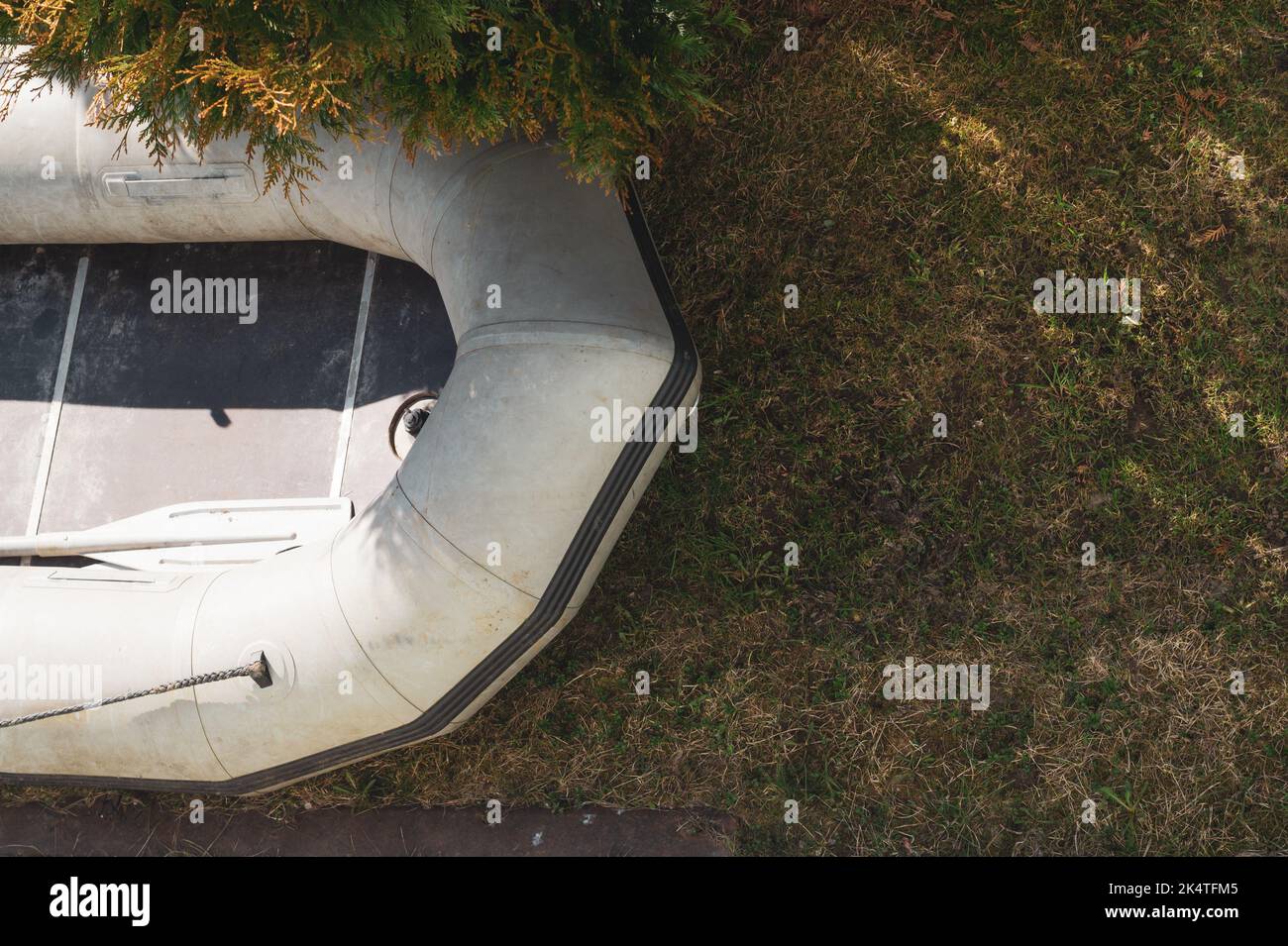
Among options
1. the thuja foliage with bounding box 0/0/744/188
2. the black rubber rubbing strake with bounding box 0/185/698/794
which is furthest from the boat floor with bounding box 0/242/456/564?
the thuja foliage with bounding box 0/0/744/188

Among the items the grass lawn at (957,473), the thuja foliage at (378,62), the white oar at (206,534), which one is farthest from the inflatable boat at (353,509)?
the grass lawn at (957,473)

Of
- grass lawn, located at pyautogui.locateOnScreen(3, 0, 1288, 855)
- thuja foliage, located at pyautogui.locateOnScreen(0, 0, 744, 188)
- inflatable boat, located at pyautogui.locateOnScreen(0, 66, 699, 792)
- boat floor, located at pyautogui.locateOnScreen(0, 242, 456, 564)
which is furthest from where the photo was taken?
boat floor, located at pyautogui.locateOnScreen(0, 242, 456, 564)

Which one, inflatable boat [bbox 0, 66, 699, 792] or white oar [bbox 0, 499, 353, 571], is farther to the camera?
white oar [bbox 0, 499, 353, 571]

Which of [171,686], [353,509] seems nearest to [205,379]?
[353,509]

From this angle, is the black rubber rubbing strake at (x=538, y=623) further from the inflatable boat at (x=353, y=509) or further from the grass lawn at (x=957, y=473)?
the grass lawn at (x=957, y=473)

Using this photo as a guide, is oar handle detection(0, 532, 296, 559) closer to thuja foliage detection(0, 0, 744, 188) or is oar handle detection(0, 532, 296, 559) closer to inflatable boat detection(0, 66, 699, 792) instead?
inflatable boat detection(0, 66, 699, 792)

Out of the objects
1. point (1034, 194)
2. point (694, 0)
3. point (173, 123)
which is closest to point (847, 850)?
point (1034, 194)
